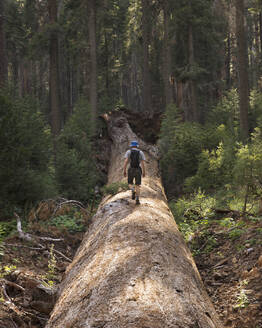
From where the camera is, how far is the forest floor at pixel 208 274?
421 cm

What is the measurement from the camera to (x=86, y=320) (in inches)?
111

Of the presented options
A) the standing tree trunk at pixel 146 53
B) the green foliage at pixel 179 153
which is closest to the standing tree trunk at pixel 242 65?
the green foliage at pixel 179 153

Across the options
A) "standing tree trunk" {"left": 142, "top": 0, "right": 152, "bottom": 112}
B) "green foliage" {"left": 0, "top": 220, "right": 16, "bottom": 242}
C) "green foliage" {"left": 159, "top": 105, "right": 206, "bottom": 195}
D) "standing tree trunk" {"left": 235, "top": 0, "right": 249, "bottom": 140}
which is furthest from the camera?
"standing tree trunk" {"left": 142, "top": 0, "right": 152, "bottom": 112}

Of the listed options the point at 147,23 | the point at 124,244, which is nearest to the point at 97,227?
the point at 124,244

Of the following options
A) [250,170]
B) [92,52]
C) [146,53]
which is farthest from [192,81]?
[250,170]

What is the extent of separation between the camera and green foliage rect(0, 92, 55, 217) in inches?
340

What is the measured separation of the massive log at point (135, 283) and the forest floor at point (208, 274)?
65cm

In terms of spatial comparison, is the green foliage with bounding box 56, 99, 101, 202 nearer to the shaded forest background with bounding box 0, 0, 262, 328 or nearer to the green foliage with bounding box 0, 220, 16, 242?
the shaded forest background with bounding box 0, 0, 262, 328

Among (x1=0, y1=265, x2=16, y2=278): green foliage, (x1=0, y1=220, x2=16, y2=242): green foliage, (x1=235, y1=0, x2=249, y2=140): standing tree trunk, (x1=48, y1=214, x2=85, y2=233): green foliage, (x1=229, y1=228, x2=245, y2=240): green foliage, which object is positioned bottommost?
(x1=48, y1=214, x2=85, y2=233): green foliage

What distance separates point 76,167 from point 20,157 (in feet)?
11.3

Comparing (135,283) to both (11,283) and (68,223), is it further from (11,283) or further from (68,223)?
(68,223)

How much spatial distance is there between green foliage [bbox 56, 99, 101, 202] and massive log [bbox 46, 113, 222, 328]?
251 inches

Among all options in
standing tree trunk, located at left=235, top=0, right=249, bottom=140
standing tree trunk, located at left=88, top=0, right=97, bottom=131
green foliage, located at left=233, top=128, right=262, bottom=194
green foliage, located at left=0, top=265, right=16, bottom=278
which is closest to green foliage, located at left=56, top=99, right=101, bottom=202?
green foliage, located at left=0, top=265, right=16, bottom=278

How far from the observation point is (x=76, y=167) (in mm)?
12141
